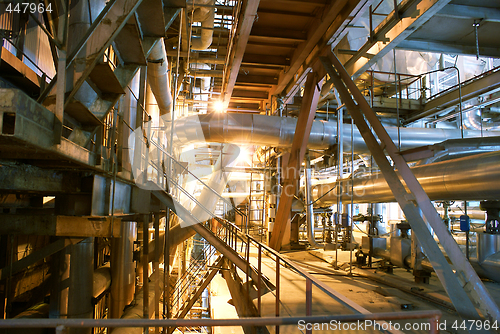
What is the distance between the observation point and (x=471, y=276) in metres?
3.56

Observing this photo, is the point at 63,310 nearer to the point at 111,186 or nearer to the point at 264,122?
the point at 111,186

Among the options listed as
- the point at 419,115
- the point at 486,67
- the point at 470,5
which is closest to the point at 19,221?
the point at 470,5

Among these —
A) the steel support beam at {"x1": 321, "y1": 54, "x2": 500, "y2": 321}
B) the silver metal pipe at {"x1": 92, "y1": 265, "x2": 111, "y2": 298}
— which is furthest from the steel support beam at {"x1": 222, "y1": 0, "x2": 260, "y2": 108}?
the silver metal pipe at {"x1": 92, "y1": 265, "x2": 111, "y2": 298}

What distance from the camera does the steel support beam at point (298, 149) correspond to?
691cm

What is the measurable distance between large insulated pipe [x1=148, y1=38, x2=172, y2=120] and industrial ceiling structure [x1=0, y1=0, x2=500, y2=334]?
6cm

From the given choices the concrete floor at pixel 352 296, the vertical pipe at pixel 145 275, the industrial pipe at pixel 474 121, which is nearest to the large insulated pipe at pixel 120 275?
the vertical pipe at pixel 145 275

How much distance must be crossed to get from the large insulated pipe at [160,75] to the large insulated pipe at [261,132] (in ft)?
2.68

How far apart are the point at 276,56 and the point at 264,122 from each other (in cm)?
168

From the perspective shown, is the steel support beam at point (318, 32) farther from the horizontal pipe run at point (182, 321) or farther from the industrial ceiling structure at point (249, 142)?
the horizontal pipe run at point (182, 321)

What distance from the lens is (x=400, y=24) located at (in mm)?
4664

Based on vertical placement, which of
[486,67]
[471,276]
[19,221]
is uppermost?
[486,67]

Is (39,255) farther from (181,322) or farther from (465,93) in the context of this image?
(465,93)

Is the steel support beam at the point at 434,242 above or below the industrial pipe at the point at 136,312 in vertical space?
above

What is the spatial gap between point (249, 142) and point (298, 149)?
1771mm
